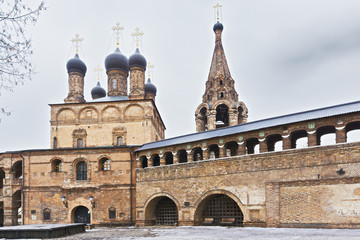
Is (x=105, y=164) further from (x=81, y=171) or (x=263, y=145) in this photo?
(x=263, y=145)

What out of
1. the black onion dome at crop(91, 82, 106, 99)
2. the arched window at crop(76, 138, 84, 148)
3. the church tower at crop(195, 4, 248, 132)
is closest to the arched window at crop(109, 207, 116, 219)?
the arched window at crop(76, 138, 84, 148)

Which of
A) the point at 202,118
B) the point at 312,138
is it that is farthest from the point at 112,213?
the point at 312,138

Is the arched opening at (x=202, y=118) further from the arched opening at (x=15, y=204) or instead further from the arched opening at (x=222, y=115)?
the arched opening at (x=15, y=204)

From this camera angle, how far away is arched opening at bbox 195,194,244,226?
56.1ft

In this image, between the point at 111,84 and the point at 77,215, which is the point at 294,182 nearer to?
the point at 77,215

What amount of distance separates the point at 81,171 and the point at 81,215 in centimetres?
280

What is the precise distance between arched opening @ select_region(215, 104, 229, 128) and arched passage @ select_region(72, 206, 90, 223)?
13.0 m

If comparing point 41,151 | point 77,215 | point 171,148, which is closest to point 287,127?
point 171,148

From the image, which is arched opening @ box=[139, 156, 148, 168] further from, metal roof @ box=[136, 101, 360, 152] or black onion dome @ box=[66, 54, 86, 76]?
black onion dome @ box=[66, 54, 86, 76]

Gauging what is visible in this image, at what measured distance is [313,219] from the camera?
13.8m

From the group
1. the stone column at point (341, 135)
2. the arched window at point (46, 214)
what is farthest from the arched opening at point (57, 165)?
the stone column at point (341, 135)

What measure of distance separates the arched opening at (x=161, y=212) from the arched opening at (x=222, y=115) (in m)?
10.5

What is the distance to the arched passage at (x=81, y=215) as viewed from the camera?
2105 cm

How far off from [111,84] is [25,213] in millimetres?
12603
